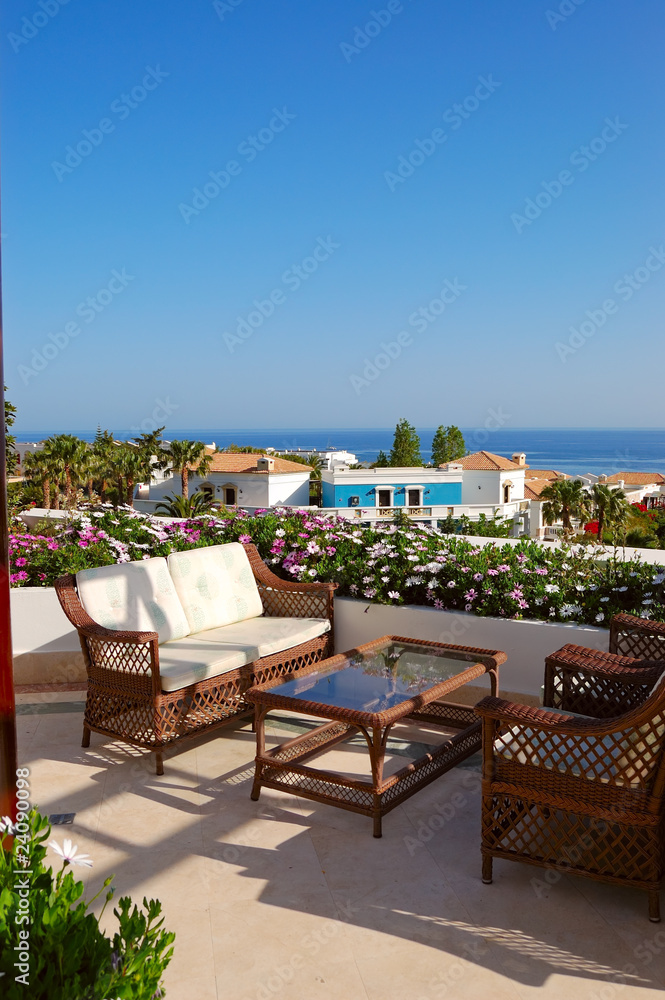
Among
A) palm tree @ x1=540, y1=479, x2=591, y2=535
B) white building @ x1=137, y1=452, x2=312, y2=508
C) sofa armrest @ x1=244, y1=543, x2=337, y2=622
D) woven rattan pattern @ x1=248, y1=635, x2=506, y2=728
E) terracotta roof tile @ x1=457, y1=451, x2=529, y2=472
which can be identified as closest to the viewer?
woven rattan pattern @ x1=248, y1=635, x2=506, y2=728

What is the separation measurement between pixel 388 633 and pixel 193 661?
4.48 feet

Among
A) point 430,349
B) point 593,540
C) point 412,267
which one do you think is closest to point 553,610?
point 593,540

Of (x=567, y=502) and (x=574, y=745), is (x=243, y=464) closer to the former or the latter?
(x=567, y=502)

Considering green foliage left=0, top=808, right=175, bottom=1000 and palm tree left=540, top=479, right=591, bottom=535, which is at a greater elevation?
green foliage left=0, top=808, right=175, bottom=1000

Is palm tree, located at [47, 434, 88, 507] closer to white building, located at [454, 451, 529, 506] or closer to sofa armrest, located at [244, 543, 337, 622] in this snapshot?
sofa armrest, located at [244, 543, 337, 622]

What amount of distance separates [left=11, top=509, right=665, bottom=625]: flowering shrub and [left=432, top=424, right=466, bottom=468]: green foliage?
57.6 meters

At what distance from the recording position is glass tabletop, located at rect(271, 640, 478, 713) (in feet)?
10.4

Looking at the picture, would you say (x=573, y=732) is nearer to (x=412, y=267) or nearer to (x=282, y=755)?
(x=282, y=755)

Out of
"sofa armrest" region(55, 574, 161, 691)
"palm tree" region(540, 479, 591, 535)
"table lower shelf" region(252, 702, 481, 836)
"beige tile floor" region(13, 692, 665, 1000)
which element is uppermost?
"sofa armrest" region(55, 574, 161, 691)

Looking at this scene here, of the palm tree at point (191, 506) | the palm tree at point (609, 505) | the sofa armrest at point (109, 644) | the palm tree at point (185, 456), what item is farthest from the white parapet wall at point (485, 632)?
the palm tree at point (185, 456)

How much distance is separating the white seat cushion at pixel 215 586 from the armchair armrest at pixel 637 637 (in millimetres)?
2074

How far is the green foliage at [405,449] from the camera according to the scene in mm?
52125

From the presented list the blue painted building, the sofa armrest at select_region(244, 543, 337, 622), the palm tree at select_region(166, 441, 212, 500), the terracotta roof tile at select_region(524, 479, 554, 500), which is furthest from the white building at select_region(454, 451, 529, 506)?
the sofa armrest at select_region(244, 543, 337, 622)

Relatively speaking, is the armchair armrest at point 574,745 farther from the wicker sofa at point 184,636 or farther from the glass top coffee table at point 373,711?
the wicker sofa at point 184,636
